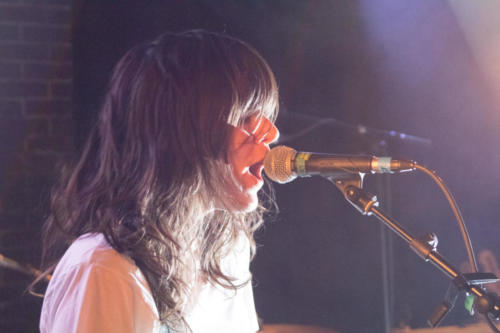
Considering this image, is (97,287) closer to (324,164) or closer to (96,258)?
(96,258)

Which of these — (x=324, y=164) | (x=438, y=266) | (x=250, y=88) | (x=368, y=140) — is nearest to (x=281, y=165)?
(x=324, y=164)

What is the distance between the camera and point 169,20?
8.41 ft

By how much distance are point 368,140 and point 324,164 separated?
1.82 meters

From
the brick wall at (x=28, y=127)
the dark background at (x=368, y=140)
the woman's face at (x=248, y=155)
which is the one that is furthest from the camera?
the dark background at (x=368, y=140)

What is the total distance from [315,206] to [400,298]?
728mm

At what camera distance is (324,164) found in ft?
3.62

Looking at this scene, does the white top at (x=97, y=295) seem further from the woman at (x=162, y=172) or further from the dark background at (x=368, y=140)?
the dark background at (x=368, y=140)

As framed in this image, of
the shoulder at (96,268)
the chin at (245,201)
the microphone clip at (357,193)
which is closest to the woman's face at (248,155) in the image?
the chin at (245,201)

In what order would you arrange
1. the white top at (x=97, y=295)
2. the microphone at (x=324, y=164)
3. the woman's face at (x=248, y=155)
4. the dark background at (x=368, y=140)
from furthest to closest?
the dark background at (x=368, y=140)
the woman's face at (x=248, y=155)
the microphone at (x=324, y=164)
the white top at (x=97, y=295)

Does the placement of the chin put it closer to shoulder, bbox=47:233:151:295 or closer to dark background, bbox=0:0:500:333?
shoulder, bbox=47:233:151:295

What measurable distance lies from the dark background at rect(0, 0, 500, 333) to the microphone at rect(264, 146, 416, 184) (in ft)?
5.54

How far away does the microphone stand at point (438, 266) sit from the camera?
99 centimetres

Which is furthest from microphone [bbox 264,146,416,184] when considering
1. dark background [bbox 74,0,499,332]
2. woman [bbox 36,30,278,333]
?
dark background [bbox 74,0,499,332]

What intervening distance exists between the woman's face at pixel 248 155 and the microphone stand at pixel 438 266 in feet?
0.70
